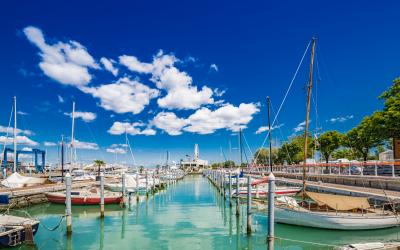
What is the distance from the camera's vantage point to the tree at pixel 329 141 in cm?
6931

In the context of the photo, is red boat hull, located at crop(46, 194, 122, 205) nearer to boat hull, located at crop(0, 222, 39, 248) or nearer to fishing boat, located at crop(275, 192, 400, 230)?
boat hull, located at crop(0, 222, 39, 248)

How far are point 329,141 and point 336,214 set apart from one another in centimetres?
5626

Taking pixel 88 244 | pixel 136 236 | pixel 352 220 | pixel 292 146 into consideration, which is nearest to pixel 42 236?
pixel 88 244

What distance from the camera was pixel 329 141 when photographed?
A: 70062 millimetres

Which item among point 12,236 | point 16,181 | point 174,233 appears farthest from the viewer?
point 16,181

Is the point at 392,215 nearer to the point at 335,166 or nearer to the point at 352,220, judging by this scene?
the point at 352,220

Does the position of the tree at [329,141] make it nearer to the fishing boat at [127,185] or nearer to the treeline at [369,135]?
the treeline at [369,135]

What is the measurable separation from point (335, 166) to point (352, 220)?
2410 centimetres

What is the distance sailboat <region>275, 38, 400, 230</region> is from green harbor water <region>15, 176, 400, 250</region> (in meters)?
0.40

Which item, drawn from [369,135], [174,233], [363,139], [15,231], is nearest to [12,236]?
[15,231]

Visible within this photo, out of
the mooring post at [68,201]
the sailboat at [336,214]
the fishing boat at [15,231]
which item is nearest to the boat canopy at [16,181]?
the fishing boat at [15,231]

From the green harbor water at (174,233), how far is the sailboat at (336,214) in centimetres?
40

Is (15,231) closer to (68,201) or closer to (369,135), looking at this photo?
(68,201)

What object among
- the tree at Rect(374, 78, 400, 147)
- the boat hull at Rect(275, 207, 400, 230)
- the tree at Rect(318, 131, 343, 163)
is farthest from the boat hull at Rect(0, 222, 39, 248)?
the tree at Rect(318, 131, 343, 163)
